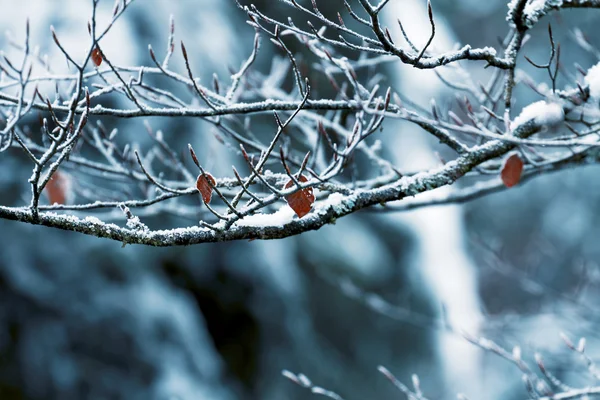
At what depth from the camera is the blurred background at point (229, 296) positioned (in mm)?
4699

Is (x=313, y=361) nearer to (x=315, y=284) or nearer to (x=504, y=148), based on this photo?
(x=315, y=284)

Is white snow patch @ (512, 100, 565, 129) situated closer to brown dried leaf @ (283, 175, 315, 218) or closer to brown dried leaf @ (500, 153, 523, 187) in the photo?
brown dried leaf @ (500, 153, 523, 187)

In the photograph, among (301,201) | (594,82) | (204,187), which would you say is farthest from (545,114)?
(204,187)

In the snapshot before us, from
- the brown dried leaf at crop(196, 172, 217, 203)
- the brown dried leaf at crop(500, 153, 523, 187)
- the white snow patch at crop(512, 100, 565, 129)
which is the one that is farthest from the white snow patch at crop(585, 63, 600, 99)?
the brown dried leaf at crop(196, 172, 217, 203)

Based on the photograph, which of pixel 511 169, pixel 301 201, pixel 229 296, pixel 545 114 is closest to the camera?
pixel 301 201

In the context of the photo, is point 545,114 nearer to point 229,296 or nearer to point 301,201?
point 301,201

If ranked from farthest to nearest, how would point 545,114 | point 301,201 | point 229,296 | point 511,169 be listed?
1. point 229,296
2. point 511,169
3. point 545,114
4. point 301,201

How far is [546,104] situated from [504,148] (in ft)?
0.60

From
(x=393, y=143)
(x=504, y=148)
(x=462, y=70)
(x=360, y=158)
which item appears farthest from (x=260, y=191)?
(x=393, y=143)

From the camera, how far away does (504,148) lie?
1619 millimetres

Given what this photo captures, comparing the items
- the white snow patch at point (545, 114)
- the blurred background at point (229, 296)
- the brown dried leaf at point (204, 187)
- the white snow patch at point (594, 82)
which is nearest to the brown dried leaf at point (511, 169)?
the white snow patch at point (545, 114)

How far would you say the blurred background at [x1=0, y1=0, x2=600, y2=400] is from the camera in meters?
4.70

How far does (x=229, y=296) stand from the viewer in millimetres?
5477

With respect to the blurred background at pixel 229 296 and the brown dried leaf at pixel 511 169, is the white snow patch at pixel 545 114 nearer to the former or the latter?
the brown dried leaf at pixel 511 169
